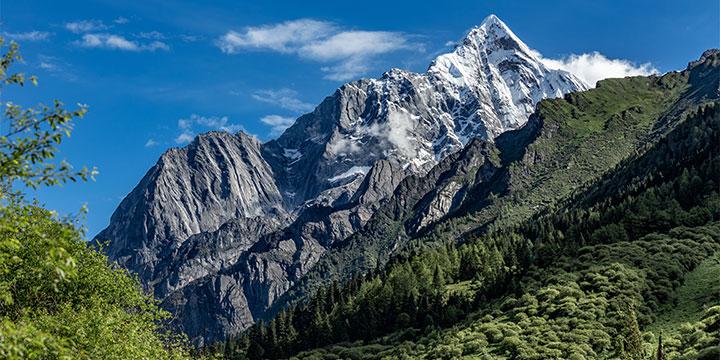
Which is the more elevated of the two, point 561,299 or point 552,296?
point 552,296

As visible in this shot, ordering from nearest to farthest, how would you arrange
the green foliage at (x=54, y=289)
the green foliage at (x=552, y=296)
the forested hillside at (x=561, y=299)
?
the green foliage at (x=54, y=289), the forested hillside at (x=561, y=299), the green foliage at (x=552, y=296)

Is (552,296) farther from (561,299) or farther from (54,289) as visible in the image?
(54,289)

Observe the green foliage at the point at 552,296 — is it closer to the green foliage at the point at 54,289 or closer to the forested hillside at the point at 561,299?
the forested hillside at the point at 561,299

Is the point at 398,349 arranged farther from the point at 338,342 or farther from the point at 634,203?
the point at 634,203

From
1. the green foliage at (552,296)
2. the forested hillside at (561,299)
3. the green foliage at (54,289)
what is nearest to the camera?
the green foliage at (54,289)

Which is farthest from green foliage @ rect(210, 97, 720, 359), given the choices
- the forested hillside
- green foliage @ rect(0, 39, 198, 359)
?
green foliage @ rect(0, 39, 198, 359)

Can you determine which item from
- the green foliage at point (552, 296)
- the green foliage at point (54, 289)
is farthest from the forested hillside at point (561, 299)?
the green foliage at point (54, 289)

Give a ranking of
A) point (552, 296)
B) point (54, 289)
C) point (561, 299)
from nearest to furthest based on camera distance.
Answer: point (54, 289) < point (561, 299) < point (552, 296)

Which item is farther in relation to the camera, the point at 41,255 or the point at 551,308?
the point at 551,308

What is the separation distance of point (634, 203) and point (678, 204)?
2587cm

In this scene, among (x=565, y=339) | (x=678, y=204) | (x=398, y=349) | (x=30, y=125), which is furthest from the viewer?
(x=678, y=204)

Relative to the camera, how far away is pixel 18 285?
34.3m

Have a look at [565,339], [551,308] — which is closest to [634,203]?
[551,308]

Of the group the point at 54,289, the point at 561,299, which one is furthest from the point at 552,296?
the point at 54,289
